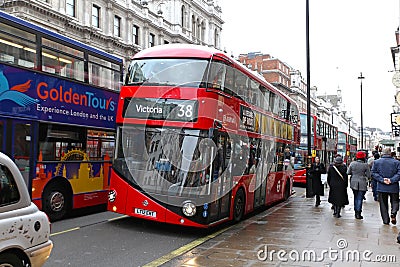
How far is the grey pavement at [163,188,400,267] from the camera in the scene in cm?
659

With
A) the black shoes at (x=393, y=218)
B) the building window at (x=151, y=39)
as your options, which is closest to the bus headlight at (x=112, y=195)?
the black shoes at (x=393, y=218)

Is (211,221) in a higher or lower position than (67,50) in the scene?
lower

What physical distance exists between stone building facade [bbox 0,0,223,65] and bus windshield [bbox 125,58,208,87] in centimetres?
2015

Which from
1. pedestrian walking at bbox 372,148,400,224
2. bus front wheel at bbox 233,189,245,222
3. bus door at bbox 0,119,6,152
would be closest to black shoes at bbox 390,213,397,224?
pedestrian walking at bbox 372,148,400,224

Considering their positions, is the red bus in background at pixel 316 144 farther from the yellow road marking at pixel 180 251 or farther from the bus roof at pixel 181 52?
the yellow road marking at pixel 180 251

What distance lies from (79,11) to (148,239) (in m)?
27.9

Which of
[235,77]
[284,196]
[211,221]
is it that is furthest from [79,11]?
[211,221]

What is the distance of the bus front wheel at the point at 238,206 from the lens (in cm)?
997

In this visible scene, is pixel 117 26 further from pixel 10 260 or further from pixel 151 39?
pixel 10 260

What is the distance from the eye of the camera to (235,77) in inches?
389

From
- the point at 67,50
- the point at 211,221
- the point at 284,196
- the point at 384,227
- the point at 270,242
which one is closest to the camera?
the point at 270,242

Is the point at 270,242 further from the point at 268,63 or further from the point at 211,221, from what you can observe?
the point at 268,63

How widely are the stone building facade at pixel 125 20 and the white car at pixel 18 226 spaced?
80.3ft

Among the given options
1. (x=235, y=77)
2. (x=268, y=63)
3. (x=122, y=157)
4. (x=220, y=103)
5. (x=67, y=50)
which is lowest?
(x=122, y=157)
